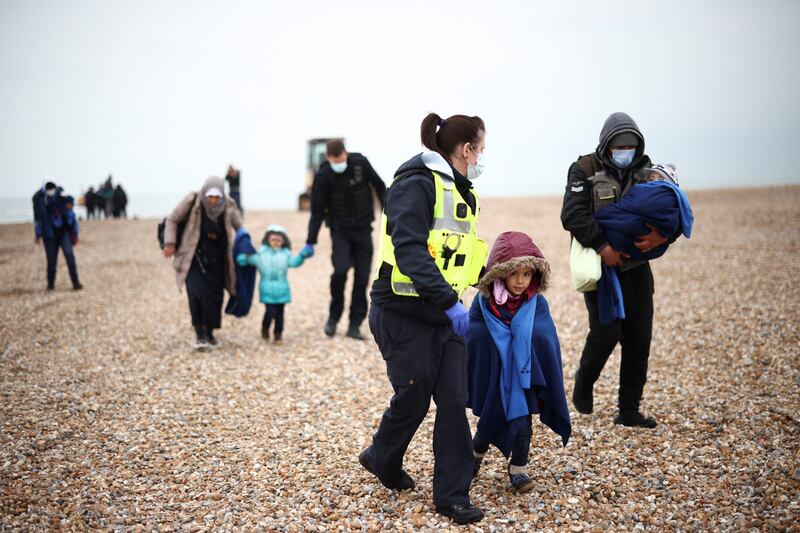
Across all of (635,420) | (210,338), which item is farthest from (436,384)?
(210,338)

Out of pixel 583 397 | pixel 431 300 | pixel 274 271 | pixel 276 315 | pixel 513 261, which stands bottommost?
pixel 583 397

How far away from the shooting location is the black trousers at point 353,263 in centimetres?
734

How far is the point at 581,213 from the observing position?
413 cm

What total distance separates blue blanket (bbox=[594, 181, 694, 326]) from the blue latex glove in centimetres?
161

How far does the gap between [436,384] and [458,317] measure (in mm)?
468

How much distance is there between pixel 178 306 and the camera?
33.6 ft

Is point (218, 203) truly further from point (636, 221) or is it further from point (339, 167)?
point (636, 221)

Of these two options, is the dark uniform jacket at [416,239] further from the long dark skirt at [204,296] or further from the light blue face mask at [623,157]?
the long dark skirt at [204,296]

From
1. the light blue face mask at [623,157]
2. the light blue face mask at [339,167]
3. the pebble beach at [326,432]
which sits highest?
the light blue face mask at [339,167]

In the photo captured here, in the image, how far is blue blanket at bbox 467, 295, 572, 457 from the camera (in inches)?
134

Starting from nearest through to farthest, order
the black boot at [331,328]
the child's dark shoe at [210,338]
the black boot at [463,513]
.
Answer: the black boot at [463,513] < the child's dark shoe at [210,338] < the black boot at [331,328]

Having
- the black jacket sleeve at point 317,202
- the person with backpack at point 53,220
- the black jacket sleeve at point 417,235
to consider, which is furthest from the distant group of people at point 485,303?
the person with backpack at point 53,220

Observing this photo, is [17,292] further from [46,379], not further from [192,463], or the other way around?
[192,463]

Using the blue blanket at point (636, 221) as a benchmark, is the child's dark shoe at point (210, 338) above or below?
below
